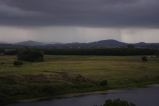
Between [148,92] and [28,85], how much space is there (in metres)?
20.7

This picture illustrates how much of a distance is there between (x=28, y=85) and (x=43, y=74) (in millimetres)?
9193

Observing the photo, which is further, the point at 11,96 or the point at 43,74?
the point at 43,74

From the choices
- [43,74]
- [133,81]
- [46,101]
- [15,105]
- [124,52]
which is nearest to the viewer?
[15,105]

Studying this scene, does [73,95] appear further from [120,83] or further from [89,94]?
[120,83]

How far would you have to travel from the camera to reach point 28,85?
68250mm

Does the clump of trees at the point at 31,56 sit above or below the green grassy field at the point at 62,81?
above

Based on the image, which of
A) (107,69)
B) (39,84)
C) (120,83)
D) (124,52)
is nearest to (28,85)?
(39,84)

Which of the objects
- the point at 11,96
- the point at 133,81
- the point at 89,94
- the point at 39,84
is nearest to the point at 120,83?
the point at 133,81

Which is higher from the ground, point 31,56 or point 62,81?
point 31,56

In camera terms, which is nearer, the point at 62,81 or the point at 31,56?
the point at 62,81

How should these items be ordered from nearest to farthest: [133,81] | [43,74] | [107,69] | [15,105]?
1. [15,105]
2. [43,74]
3. [133,81]
4. [107,69]

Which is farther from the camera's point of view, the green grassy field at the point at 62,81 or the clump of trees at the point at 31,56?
the clump of trees at the point at 31,56

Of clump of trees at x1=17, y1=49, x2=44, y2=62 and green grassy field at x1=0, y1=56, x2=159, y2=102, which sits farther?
clump of trees at x1=17, y1=49, x2=44, y2=62

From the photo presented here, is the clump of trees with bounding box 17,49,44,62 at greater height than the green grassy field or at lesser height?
greater
